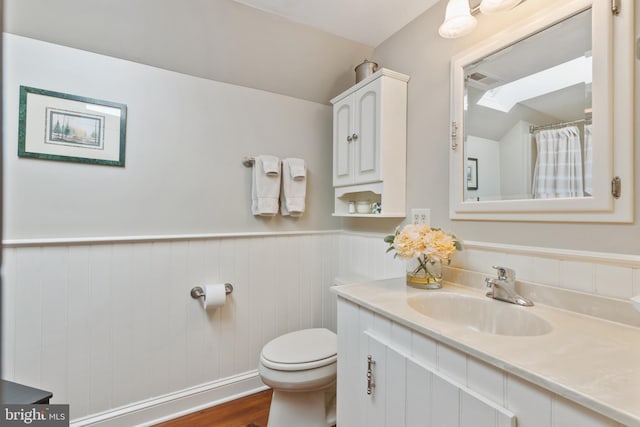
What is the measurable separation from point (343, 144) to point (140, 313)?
1.52m

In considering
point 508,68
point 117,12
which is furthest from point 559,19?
point 117,12

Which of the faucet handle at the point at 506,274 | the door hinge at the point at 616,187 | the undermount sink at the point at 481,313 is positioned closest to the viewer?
the door hinge at the point at 616,187

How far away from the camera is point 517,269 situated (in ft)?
3.90

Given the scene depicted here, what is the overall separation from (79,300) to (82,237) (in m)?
0.31

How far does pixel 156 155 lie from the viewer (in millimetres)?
1620

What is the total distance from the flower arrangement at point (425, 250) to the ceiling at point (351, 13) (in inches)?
48.0

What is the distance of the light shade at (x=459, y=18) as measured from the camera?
1.24 meters

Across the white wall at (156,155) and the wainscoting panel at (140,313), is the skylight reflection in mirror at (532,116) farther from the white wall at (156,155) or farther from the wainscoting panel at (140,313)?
the wainscoting panel at (140,313)

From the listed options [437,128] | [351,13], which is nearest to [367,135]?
[437,128]

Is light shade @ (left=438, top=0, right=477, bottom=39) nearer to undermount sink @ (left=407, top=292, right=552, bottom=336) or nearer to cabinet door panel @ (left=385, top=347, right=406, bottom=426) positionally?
undermount sink @ (left=407, top=292, right=552, bottom=336)

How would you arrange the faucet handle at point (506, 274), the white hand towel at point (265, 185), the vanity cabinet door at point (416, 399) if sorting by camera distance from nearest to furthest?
the vanity cabinet door at point (416, 399) < the faucet handle at point (506, 274) < the white hand towel at point (265, 185)

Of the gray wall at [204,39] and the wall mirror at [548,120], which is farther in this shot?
the gray wall at [204,39]

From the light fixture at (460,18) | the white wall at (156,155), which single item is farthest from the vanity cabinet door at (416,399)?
the light fixture at (460,18)

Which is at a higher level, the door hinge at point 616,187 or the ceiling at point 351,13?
the ceiling at point 351,13
